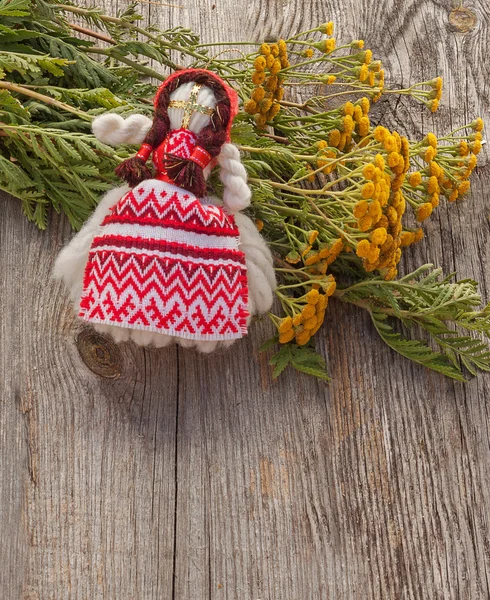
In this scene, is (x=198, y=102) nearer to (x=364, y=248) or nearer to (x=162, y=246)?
(x=162, y=246)

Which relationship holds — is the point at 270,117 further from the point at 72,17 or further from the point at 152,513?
the point at 152,513

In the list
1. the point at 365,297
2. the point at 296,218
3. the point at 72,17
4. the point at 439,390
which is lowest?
the point at 439,390

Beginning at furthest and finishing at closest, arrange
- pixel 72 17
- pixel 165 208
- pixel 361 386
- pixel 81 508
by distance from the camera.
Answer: pixel 72 17 < pixel 361 386 < pixel 81 508 < pixel 165 208

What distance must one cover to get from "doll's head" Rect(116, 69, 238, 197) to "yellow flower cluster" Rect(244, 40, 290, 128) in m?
0.09

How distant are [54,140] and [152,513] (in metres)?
0.63

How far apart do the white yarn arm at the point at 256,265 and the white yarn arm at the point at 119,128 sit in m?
0.20

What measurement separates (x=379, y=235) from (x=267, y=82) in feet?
1.16

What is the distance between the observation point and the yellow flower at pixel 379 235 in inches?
39.0

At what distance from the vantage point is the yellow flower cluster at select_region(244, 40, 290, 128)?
3.70 feet

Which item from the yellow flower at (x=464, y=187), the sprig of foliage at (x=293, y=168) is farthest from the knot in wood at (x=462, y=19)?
the yellow flower at (x=464, y=187)

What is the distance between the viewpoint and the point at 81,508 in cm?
114

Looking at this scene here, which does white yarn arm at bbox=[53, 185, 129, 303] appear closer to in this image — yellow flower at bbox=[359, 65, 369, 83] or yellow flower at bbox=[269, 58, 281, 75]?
yellow flower at bbox=[269, 58, 281, 75]

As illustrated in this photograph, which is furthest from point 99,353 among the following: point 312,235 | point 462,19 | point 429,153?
point 462,19

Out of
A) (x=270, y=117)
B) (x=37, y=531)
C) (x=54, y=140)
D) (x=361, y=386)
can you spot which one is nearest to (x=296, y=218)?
(x=270, y=117)
